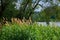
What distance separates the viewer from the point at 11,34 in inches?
255

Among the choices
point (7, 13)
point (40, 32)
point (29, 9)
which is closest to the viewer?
point (40, 32)

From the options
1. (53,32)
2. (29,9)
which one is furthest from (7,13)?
(53,32)

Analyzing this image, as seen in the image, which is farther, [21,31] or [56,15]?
[56,15]

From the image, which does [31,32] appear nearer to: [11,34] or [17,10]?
[11,34]

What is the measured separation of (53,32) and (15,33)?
4.85 feet

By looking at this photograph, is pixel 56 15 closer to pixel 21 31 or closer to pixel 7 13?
pixel 7 13

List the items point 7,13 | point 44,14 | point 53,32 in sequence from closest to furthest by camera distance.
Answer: point 53,32
point 7,13
point 44,14

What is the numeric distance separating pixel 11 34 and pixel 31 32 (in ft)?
1.80

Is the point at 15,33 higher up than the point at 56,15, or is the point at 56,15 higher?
the point at 15,33

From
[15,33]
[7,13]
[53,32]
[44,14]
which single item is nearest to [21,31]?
[15,33]

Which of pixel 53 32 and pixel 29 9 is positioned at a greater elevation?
pixel 53 32

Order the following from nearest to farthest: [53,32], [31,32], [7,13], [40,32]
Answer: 1. [31,32]
2. [40,32]
3. [53,32]
4. [7,13]

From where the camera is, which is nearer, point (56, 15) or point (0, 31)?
point (0, 31)

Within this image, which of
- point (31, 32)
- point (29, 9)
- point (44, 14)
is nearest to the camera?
point (31, 32)
